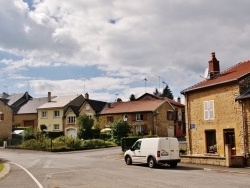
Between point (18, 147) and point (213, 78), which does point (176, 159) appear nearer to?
point (213, 78)

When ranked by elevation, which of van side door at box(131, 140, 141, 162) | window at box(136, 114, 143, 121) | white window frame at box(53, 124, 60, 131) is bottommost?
van side door at box(131, 140, 141, 162)

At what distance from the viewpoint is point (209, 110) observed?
27453mm

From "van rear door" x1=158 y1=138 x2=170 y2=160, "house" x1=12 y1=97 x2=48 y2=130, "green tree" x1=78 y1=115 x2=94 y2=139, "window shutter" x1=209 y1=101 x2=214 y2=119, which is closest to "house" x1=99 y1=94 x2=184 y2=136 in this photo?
"green tree" x1=78 y1=115 x2=94 y2=139

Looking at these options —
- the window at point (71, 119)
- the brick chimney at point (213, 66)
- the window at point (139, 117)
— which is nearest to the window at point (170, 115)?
the window at point (139, 117)

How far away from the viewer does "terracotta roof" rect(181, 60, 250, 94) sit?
25.6 meters

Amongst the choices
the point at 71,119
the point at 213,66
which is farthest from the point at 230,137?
the point at 71,119

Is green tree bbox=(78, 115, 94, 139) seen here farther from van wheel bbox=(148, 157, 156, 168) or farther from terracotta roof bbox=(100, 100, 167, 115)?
van wheel bbox=(148, 157, 156, 168)

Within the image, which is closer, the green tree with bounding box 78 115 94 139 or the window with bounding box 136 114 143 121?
the green tree with bounding box 78 115 94 139

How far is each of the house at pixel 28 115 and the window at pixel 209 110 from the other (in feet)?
190

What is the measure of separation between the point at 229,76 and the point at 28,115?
61303mm

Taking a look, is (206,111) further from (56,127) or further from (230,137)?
(56,127)

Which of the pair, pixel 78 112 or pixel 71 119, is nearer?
pixel 78 112

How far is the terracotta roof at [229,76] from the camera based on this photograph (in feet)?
84.0

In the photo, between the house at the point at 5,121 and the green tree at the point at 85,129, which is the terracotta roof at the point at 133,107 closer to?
the green tree at the point at 85,129
